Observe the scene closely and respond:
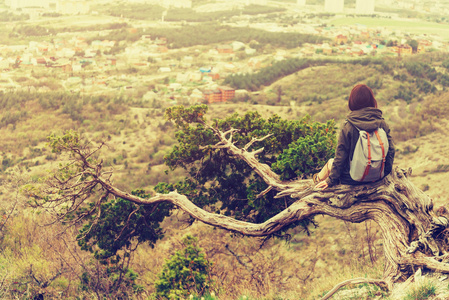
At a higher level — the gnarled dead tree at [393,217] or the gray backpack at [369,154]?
the gray backpack at [369,154]

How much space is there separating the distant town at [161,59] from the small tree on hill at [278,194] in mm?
28477

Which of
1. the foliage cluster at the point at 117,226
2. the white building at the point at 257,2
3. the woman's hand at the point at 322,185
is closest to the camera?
the woman's hand at the point at 322,185

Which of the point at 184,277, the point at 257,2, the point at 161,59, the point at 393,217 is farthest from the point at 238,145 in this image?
the point at 257,2

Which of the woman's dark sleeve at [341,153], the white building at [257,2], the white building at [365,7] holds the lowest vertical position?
the white building at [365,7]

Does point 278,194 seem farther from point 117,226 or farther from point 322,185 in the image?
point 117,226

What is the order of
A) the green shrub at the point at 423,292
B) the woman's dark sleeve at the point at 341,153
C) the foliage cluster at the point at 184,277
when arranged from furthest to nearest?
the foliage cluster at the point at 184,277, the woman's dark sleeve at the point at 341,153, the green shrub at the point at 423,292

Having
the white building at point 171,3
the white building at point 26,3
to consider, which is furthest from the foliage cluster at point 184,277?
the white building at point 26,3

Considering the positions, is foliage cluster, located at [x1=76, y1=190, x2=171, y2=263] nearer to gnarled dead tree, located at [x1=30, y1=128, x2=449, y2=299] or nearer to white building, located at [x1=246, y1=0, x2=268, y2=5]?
gnarled dead tree, located at [x1=30, y1=128, x2=449, y2=299]

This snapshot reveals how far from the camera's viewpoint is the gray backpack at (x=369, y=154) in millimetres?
3834

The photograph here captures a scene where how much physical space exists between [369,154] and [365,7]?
342 ft

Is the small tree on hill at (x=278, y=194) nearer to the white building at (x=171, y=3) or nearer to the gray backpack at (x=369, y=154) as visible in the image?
the gray backpack at (x=369, y=154)

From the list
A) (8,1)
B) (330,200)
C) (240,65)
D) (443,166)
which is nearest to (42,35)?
(8,1)

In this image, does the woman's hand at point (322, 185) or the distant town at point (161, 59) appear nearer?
the woman's hand at point (322, 185)

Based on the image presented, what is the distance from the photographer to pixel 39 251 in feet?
26.5
